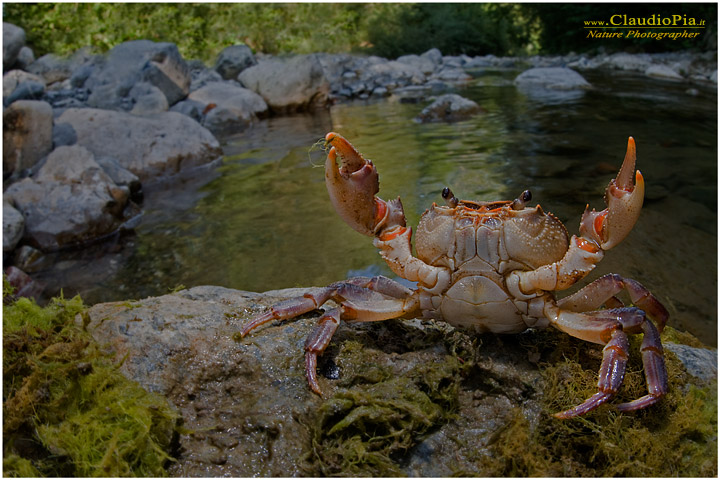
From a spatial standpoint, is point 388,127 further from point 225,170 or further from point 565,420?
point 565,420

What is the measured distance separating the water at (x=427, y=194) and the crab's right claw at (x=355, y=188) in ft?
2.38

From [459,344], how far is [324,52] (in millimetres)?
25409

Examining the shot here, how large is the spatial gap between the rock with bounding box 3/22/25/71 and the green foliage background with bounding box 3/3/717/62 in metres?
1.94

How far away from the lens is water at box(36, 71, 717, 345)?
736cm

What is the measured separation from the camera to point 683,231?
8.02 m

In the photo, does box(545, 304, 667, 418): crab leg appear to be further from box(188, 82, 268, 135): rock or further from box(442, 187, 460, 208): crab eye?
box(188, 82, 268, 135): rock

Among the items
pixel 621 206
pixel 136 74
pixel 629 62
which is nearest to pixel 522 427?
pixel 621 206

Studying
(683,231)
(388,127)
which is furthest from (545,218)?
(388,127)

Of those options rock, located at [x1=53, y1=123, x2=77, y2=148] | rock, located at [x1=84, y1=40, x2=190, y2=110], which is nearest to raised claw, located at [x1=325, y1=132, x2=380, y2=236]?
rock, located at [x1=53, y1=123, x2=77, y2=148]

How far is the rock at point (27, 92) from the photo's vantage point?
15227mm

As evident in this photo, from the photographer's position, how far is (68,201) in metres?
8.85

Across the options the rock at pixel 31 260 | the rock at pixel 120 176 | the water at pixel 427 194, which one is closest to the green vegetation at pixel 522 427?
the water at pixel 427 194

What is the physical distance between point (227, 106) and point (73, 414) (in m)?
15.4

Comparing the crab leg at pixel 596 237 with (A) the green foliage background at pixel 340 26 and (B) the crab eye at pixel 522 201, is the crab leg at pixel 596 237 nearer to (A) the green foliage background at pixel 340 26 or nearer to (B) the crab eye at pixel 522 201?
(B) the crab eye at pixel 522 201
